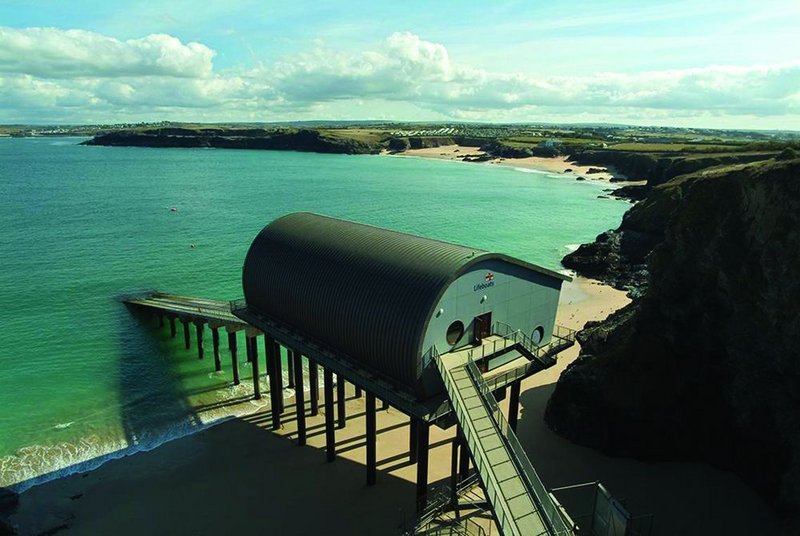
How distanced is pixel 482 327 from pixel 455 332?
1559 millimetres

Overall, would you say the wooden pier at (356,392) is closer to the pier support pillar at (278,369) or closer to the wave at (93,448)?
the pier support pillar at (278,369)

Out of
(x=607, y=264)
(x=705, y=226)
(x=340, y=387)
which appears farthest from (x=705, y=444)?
(x=607, y=264)

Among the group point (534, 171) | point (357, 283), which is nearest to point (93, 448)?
point (357, 283)

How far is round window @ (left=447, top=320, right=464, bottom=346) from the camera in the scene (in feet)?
66.9

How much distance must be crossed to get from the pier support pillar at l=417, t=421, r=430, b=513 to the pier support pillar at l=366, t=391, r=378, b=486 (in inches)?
97.8

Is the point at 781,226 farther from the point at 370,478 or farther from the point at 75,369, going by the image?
the point at 75,369

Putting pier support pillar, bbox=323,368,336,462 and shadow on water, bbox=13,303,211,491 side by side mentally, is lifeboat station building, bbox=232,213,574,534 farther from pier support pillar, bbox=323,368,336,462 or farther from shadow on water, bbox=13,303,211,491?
shadow on water, bbox=13,303,211,491

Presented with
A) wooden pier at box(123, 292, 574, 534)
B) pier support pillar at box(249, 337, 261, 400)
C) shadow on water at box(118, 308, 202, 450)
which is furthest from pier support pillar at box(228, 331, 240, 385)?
shadow on water at box(118, 308, 202, 450)

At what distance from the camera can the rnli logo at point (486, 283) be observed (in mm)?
20703

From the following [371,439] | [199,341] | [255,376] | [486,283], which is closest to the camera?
[486,283]

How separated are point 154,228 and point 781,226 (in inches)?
3054

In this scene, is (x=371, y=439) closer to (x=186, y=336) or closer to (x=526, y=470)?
(x=526, y=470)

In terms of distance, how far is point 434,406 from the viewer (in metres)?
19.5

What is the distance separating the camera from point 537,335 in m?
24.3
